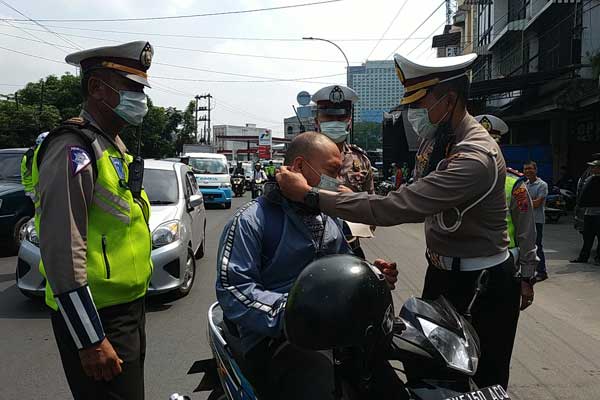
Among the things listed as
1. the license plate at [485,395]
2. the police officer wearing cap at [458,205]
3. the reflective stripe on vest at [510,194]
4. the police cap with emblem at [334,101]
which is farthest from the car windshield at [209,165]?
the license plate at [485,395]

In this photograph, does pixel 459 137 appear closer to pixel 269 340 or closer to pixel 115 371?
pixel 269 340

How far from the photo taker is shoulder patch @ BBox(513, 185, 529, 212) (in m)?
3.37

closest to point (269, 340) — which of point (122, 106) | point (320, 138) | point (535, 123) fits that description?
point (320, 138)

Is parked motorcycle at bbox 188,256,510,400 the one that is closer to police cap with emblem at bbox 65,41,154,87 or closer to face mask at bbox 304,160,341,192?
face mask at bbox 304,160,341,192

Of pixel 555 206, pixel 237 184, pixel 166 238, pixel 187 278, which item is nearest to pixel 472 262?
pixel 166 238

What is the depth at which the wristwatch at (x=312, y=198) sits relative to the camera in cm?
213

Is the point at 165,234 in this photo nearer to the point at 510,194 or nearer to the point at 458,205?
the point at 510,194

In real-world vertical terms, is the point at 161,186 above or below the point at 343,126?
below

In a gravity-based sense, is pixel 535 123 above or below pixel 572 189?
above

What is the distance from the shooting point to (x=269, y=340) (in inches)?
79.3

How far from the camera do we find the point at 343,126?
4.14 m

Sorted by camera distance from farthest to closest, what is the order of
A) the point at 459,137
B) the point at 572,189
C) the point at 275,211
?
the point at 572,189
the point at 459,137
the point at 275,211

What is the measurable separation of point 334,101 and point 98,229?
2.56m

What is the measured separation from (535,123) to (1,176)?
23.2 metres
